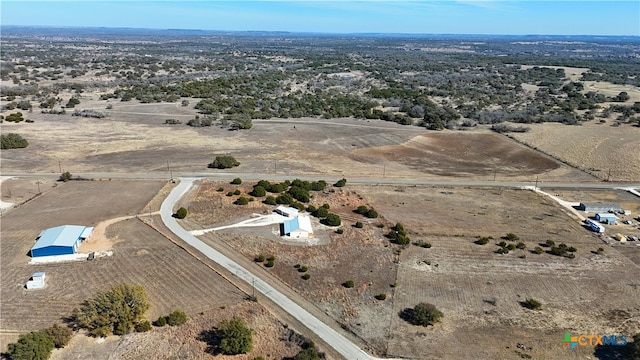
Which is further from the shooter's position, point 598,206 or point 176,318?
point 598,206

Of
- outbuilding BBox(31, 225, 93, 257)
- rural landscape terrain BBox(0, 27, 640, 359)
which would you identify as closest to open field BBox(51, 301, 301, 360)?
rural landscape terrain BBox(0, 27, 640, 359)

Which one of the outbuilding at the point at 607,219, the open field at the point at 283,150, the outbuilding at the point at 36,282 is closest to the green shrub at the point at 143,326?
the outbuilding at the point at 36,282

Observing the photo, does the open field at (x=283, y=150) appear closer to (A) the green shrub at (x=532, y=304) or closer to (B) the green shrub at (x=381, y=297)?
(B) the green shrub at (x=381, y=297)

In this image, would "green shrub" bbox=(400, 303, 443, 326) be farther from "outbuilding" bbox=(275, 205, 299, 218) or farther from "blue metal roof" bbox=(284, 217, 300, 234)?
"outbuilding" bbox=(275, 205, 299, 218)

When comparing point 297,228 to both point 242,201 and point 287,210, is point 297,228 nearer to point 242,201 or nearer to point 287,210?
point 287,210

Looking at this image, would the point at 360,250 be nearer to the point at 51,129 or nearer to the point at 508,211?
the point at 508,211

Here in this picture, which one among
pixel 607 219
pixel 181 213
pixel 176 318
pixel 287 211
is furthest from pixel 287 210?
pixel 607 219
